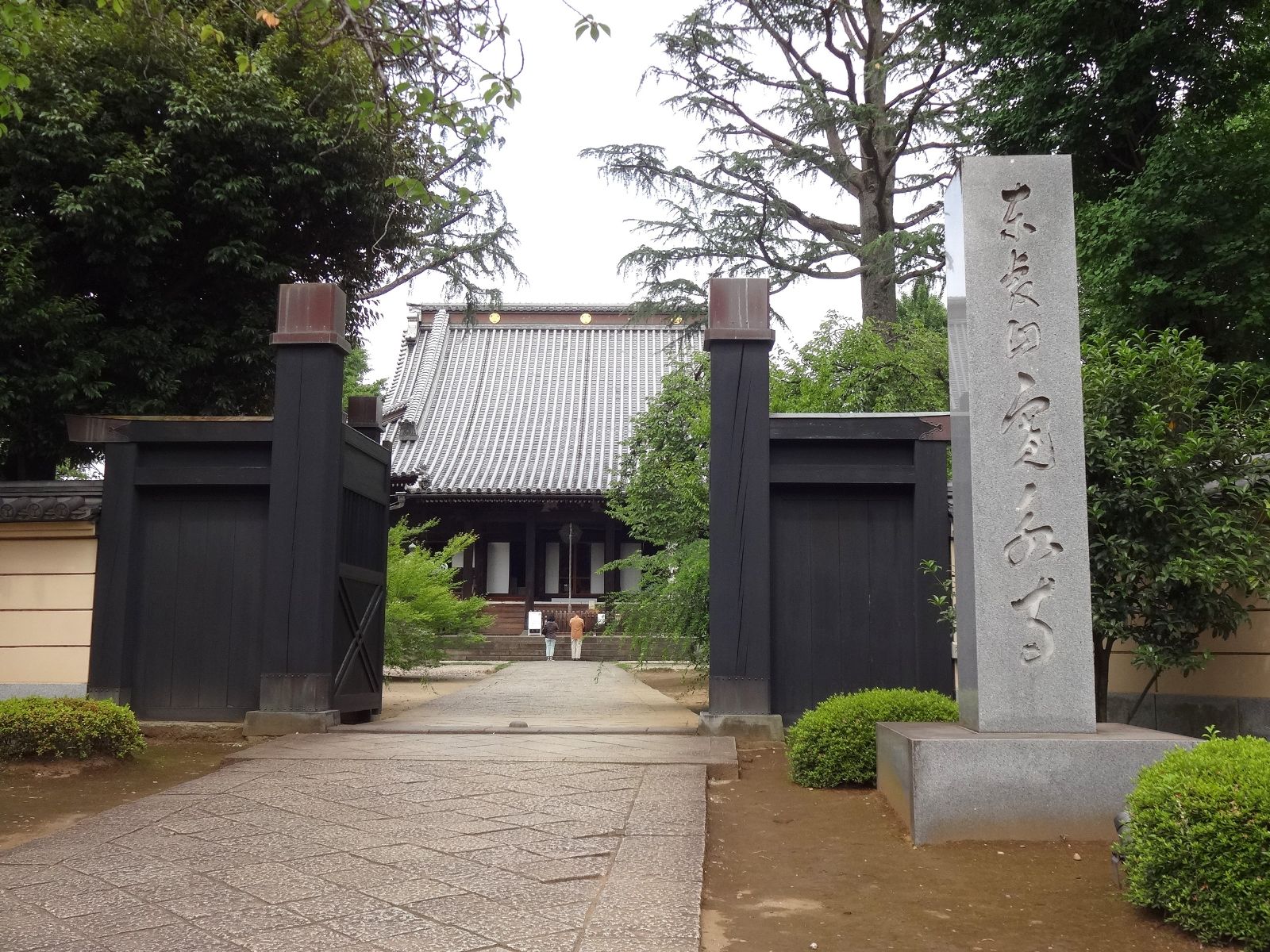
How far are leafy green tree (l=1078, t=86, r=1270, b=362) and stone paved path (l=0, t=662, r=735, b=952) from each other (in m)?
6.91

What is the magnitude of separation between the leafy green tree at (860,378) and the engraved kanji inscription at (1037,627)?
728 centimetres

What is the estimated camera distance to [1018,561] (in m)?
5.24

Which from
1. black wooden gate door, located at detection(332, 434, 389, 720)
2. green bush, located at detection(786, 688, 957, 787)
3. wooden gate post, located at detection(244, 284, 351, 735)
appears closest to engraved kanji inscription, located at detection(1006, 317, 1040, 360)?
green bush, located at detection(786, 688, 957, 787)

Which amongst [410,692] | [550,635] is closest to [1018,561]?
[410,692]

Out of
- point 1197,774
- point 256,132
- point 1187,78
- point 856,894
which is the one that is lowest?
point 856,894

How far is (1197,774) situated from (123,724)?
6.19 m

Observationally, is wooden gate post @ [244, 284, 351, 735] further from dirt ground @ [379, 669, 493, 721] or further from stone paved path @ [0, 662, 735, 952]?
dirt ground @ [379, 669, 493, 721]

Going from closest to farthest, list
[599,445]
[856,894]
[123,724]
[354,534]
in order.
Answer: [856,894], [123,724], [354,534], [599,445]

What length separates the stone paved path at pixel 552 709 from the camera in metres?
8.35

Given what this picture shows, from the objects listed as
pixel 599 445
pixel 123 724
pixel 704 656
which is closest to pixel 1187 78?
pixel 704 656

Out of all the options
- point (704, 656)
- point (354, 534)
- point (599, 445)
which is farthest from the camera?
point (599, 445)

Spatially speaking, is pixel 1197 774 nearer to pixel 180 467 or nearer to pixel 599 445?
pixel 180 467

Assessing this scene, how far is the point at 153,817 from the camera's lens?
5.26 metres

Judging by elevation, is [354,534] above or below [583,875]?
above
